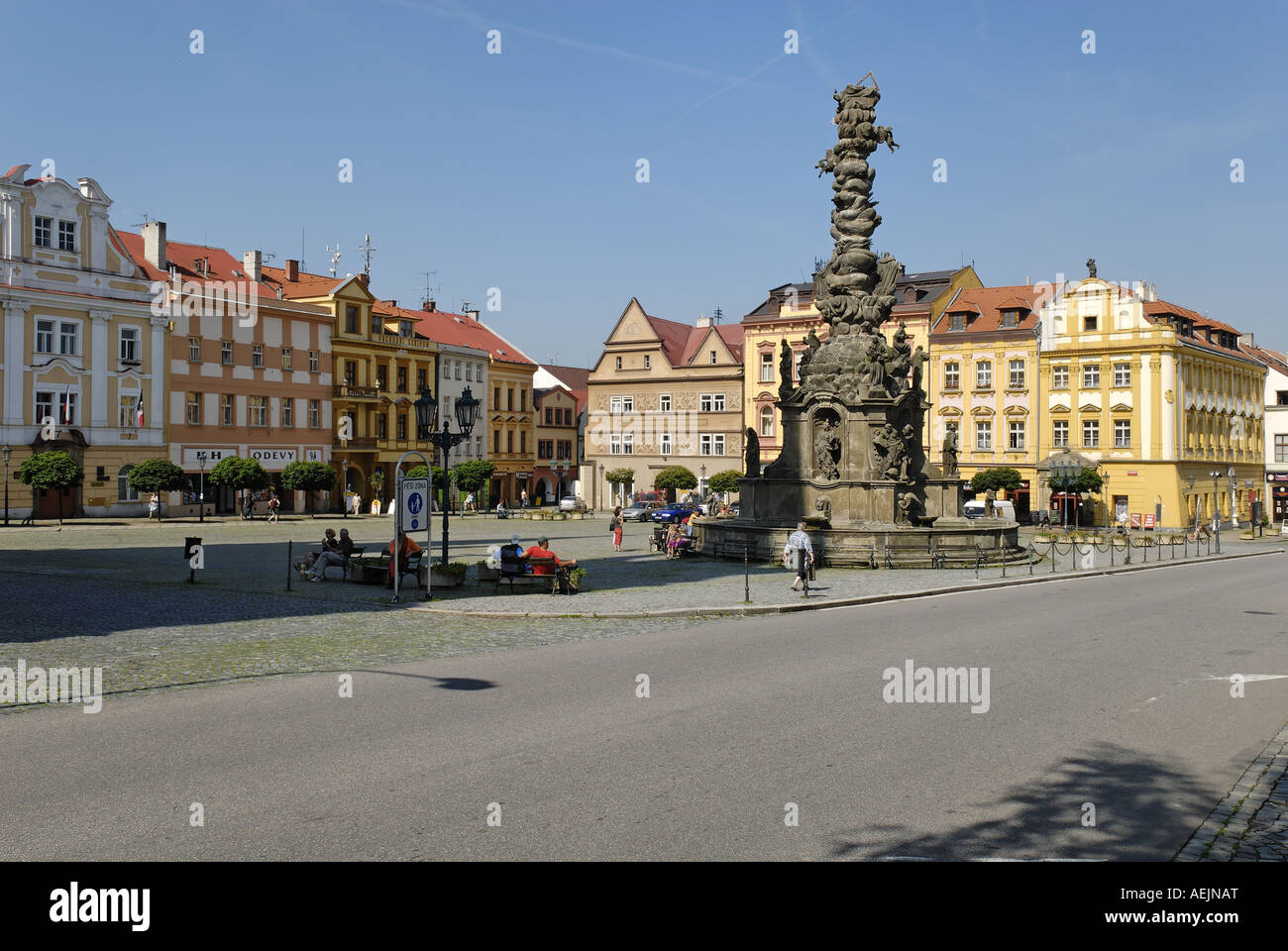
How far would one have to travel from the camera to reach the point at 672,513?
5947 cm

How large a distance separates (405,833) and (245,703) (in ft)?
15.7

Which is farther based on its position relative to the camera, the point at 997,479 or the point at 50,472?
the point at 997,479

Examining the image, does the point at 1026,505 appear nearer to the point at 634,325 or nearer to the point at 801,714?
the point at 634,325

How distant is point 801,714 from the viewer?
417 inches

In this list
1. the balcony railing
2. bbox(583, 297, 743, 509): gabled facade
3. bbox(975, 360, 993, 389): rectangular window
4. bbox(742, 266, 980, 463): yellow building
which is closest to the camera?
bbox(975, 360, 993, 389): rectangular window

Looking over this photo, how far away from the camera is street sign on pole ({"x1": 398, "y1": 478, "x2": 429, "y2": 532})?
2109 cm

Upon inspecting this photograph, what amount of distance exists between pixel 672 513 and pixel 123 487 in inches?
1090

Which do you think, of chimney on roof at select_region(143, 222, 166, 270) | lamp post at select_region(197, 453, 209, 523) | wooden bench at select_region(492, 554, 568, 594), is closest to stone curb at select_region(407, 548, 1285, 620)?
wooden bench at select_region(492, 554, 568, 594)

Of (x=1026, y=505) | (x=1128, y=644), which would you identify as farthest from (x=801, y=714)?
(x=1026, y=505)

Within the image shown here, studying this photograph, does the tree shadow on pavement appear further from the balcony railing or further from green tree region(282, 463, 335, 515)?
the balcony railing

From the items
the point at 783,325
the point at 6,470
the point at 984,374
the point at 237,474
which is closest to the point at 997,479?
the point at 984,374

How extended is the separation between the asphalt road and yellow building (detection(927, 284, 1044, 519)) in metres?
51.6

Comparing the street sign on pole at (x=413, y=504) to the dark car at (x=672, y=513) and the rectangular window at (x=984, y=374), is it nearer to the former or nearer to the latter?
the dark car at (x=672, y=513)

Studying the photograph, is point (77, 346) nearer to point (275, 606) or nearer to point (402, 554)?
point (402, 554)
